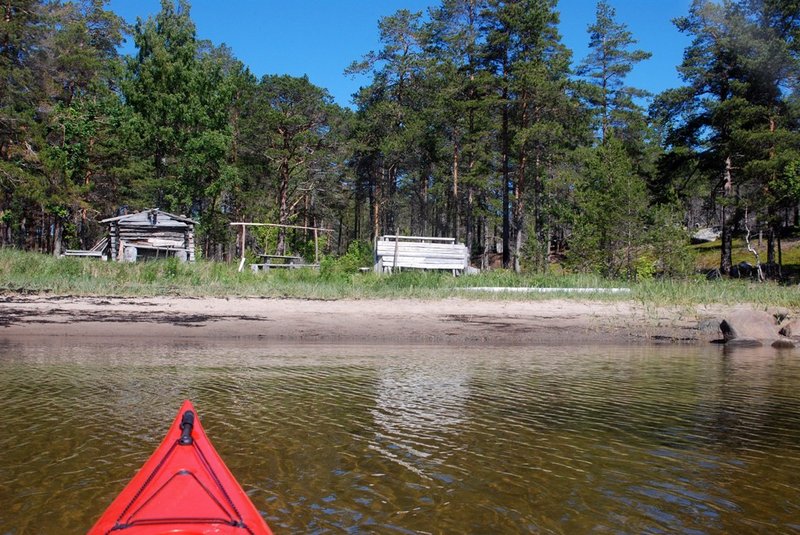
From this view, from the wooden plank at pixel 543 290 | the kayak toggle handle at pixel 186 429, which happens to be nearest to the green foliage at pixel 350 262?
the wooden plank at pixel 543 290

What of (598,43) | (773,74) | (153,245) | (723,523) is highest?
(598,43)

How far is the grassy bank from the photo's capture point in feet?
60.3

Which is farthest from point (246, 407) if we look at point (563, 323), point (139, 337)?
point (563, 323)

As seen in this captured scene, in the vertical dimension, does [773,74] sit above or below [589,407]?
above

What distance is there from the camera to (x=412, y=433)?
21.8ft

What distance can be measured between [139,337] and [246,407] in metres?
7.10

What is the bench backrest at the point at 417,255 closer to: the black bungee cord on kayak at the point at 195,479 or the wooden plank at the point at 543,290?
the wooden plank at the point at 543,290

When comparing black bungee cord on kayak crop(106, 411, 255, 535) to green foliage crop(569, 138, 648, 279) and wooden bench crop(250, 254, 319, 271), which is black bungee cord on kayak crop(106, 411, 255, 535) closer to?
wooden bench crop(250, 254, 319, 271)

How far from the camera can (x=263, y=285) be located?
1989cm

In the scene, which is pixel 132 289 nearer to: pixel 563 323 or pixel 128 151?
pixel 563 323

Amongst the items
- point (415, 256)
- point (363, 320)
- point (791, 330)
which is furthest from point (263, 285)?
point (791, 330)

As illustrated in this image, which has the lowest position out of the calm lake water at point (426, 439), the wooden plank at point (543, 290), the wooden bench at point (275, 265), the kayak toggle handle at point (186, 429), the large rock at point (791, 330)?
the calm lake water at point (426, 439)

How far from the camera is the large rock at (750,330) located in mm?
14703

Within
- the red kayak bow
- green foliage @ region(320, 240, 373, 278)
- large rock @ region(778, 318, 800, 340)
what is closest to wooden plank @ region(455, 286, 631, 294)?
large rock @ region(778, 318, 800, 340)
